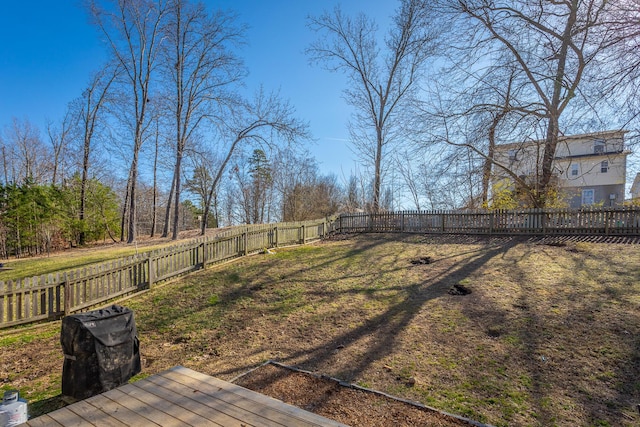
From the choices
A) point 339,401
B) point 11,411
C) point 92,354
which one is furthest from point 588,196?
point 11,411

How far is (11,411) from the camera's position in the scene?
255cm

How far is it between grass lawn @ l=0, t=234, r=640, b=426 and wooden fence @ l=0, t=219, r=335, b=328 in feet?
1.07

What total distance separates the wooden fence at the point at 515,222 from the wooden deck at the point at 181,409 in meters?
12.9

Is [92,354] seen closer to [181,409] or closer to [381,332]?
[181,409]

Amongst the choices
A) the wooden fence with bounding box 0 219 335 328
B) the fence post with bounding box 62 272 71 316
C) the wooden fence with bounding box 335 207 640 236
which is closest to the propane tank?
the wooden fence with bounding box 0 219 335 328

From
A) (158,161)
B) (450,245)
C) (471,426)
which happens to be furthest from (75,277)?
(158,161)

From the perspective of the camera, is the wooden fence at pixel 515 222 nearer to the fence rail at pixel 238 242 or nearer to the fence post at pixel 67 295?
the fence rail at pixel 238 242

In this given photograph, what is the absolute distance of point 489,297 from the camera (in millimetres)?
6051

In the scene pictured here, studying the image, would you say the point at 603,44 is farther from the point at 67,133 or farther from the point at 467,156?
the point at 67,133

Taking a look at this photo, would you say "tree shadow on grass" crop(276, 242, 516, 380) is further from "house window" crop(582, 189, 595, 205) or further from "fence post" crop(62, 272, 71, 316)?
"house window" crop(582, 189, 595, 205)

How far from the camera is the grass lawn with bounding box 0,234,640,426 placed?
3299mm

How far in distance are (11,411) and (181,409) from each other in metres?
1.58

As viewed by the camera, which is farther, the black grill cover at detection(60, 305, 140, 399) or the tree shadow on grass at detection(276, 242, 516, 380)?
the tree shadow on grass at detection(276, 242, 516, 380)

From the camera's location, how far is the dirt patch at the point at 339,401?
112 inches
